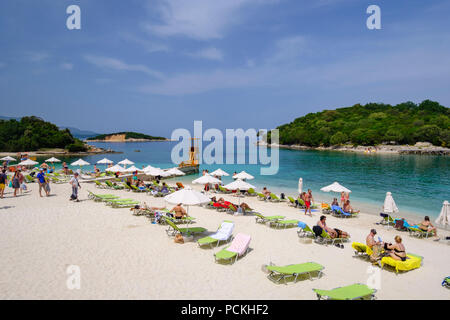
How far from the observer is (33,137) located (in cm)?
6962

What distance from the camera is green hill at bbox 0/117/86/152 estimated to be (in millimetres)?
67625

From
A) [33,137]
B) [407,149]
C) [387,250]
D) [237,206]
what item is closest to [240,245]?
[387,250]

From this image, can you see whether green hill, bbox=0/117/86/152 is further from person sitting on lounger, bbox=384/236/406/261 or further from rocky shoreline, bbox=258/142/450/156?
rocky shoreline, bbox=258/142/450/156

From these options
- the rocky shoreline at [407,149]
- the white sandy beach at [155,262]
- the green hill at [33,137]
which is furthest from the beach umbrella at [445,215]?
the green hill at [33,137]

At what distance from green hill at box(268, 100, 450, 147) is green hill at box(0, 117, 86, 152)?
81.8m

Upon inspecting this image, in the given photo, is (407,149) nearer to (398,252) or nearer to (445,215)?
(445,215)

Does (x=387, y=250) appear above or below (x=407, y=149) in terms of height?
below

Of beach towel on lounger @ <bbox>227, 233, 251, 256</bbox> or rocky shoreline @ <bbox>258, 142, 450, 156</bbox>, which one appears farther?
rocky shoreline @ <bbox>258, 142, 450, 156</bbox>

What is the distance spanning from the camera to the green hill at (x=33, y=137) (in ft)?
222

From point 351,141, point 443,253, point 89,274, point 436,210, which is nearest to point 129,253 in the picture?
point 89,274

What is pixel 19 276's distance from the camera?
6.02m

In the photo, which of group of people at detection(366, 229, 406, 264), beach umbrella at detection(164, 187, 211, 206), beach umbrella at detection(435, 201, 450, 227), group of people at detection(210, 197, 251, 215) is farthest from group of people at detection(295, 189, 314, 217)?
beach umbrella at detection(164, 187, 211, 206)

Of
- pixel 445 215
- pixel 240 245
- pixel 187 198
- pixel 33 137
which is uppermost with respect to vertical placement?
pixel 33 137

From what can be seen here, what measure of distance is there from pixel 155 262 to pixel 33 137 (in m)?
77.5
